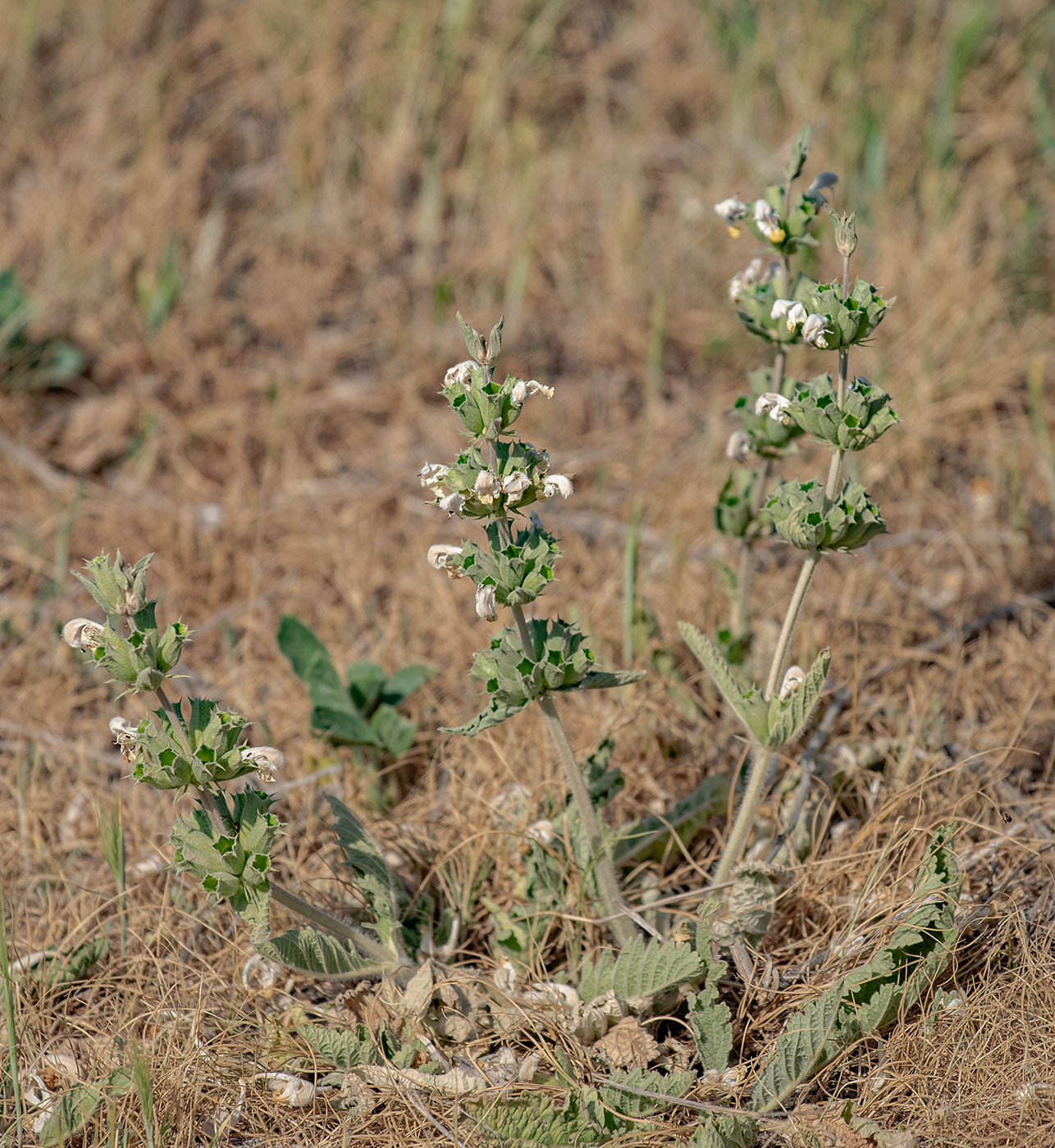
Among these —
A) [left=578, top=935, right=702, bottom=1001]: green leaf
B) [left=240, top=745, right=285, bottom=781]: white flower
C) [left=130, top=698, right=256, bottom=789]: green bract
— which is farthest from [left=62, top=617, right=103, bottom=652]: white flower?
[left=578, top=935, right=702, bottom=1001]: green leaf

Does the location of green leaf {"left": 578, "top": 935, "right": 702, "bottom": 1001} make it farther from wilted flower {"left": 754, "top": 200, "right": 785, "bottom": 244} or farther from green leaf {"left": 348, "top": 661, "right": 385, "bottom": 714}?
wilted flower {"left": 754, "top": 200, "right": 785, "bottom": 244}

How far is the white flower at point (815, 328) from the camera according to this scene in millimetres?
1846

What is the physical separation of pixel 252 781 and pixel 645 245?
9.85ft

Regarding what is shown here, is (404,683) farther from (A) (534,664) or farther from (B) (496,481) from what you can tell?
(B) (496,481)

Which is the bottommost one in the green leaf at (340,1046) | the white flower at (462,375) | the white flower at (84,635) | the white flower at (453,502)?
the green leaf at (340,1046)

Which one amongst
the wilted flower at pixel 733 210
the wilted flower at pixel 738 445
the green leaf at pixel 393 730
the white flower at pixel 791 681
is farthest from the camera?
the green leaf at pixel 393 730

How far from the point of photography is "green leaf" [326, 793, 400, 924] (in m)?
2.11

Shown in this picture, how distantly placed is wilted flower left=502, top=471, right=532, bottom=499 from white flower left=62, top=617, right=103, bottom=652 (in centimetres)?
70

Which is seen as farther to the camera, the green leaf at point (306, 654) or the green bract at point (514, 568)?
the green leaf at point (306, 654)

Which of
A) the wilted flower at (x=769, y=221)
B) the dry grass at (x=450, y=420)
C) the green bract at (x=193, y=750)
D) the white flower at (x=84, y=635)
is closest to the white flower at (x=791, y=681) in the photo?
the dry grass at (x=450, y=420)

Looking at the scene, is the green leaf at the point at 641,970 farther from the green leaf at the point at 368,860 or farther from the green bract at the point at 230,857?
the green bract at the point at 230,857

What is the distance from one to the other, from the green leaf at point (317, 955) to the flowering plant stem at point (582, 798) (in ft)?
1.47

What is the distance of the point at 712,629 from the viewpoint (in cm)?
311

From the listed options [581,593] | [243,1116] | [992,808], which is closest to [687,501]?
[581,593]
